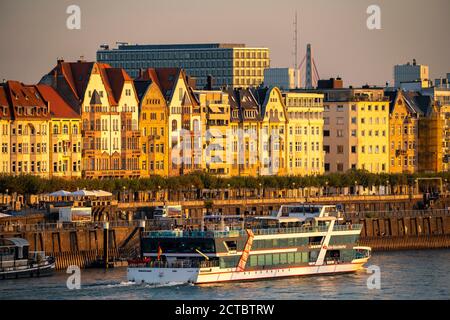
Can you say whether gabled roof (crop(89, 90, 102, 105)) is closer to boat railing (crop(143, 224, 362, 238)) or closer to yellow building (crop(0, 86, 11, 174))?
yellow building (crop(0, 86, 11, 174))

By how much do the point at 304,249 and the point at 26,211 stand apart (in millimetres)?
28268

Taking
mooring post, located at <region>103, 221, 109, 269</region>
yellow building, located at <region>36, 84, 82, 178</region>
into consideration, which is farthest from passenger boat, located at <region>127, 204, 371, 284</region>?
yellow building, located at <region>36, 84, 82, 178</region>

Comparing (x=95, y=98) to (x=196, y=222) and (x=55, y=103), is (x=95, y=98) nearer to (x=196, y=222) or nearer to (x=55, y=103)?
(x=55, y=103)

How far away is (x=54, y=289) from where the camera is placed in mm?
134375

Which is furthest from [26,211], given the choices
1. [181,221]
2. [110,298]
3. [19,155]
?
[110,298]

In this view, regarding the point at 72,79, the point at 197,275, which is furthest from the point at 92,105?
the point at 197,275

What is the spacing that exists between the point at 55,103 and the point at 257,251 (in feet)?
177

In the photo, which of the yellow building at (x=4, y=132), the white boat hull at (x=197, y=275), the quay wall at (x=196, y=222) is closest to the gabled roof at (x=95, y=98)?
the yellow building at (x=4, y=132)

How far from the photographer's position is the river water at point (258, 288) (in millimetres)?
131875

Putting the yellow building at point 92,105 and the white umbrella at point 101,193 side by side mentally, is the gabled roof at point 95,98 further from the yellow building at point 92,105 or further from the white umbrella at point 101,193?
the white umbrella at point 101,193

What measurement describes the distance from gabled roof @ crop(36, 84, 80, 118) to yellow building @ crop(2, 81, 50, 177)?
46.5 inches

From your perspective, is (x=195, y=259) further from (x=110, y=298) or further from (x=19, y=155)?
(x=19, y=155)
